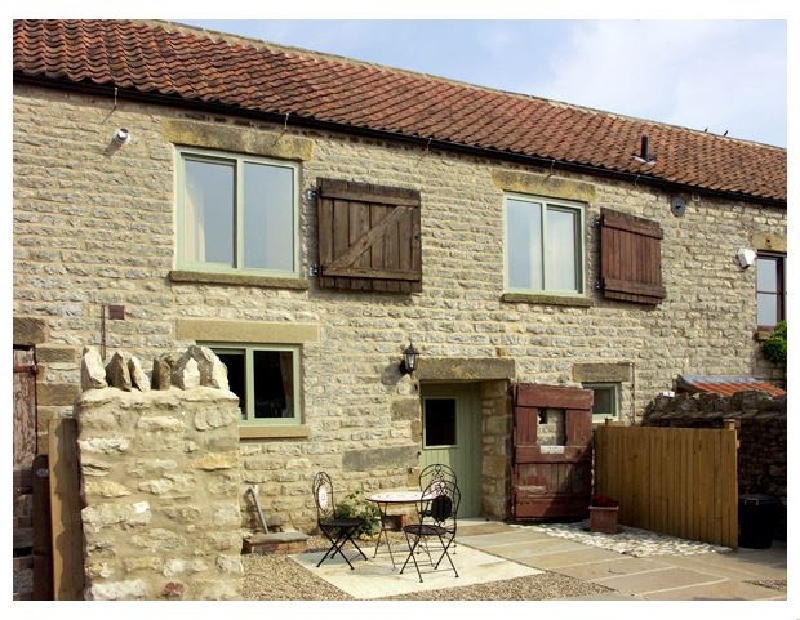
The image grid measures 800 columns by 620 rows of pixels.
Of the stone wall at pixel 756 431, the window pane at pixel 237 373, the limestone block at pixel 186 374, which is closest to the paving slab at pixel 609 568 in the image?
the stone wall at pixel 756 431

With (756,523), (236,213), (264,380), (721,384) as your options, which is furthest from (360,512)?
(721,384)

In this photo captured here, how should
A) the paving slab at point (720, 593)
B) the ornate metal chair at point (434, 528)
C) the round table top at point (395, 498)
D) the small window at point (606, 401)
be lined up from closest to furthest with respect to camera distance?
1. the paving slab at point (720, 593)
2. the ornate metal chair at point (434, 528)
3. the round table top at point (395, 498)
4. the small window at point (606, 401)

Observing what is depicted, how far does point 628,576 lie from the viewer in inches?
319

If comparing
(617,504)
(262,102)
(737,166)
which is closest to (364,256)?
(262,102)

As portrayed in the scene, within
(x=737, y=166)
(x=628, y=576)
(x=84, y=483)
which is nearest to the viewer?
(x=84, y=483)

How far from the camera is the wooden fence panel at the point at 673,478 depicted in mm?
9688

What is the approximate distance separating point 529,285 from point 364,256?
280 cm

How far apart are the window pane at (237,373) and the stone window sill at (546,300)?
12.7ft

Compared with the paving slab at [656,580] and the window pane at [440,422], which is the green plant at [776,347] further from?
the paving slab at [656,580]

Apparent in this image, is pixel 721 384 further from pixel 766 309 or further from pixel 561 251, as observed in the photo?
pixel 561 251

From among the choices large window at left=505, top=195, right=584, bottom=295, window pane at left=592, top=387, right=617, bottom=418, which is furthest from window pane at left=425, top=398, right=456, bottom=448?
window pane at left=592, top=387, right=617, bottom=418

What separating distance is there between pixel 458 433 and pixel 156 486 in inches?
246

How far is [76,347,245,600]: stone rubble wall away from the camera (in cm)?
586

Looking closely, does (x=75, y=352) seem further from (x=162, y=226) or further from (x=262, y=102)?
(x=262, y=102)
